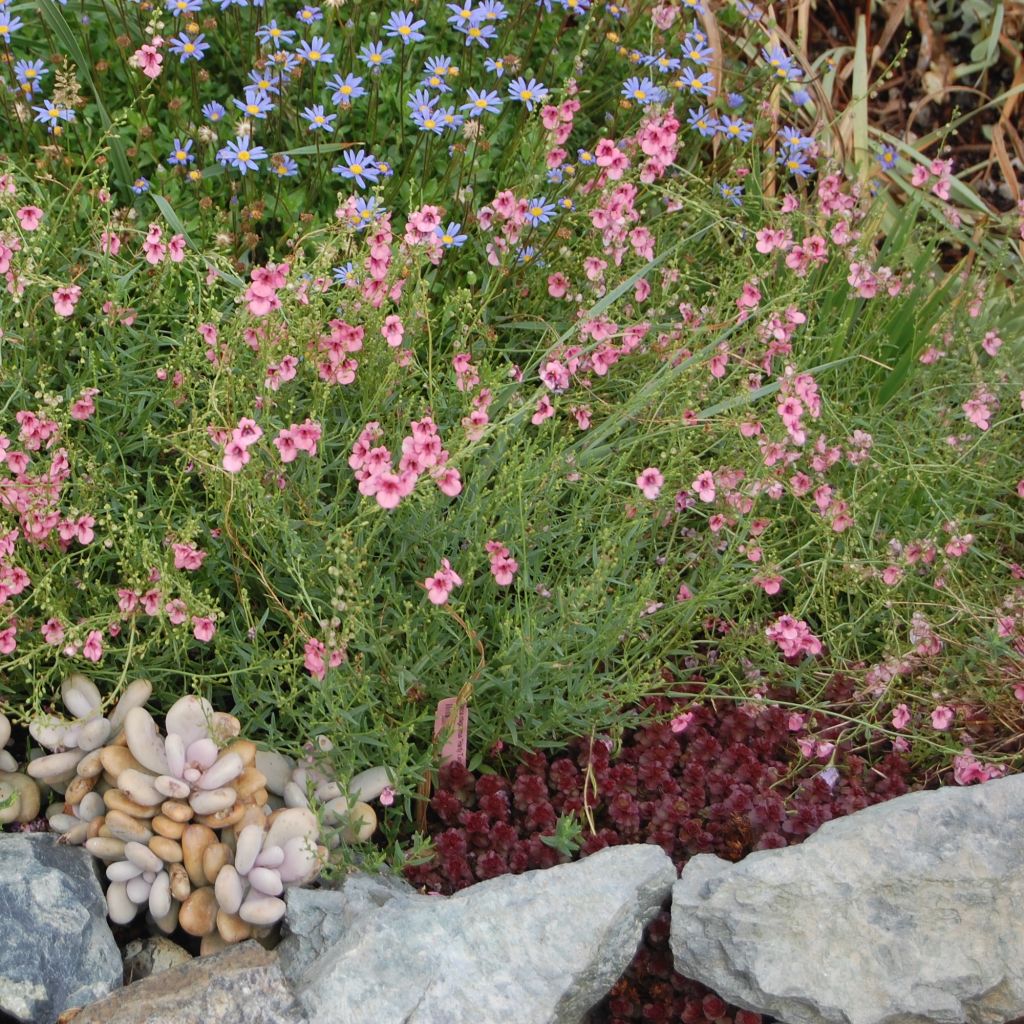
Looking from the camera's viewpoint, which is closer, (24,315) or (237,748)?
(237,748)

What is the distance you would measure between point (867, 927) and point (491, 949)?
0.75 metres

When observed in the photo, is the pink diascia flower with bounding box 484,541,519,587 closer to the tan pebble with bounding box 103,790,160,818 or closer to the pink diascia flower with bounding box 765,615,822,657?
the pink diascia flower with bounding box 765,615,822,657

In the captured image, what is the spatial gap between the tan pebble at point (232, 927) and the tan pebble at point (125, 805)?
248 mm

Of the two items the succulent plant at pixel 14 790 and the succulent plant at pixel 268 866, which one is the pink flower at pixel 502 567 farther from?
the succulent plant at pixel 14 790

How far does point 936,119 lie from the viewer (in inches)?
233

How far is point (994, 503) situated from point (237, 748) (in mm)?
2224

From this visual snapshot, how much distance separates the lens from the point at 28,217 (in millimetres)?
2881

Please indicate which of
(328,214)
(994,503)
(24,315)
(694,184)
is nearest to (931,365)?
(994,503)

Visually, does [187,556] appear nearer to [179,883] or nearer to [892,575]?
[179,883]

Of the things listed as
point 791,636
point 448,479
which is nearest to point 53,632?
point 448,479

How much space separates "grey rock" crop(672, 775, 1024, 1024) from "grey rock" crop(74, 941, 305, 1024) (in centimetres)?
79

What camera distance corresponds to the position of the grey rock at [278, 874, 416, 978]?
245 cm

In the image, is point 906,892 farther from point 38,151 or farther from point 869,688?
point 38,151

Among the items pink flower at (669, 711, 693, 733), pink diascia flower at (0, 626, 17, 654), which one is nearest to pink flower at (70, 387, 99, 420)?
pink diascia flower at (0, 626, 17, 654)
